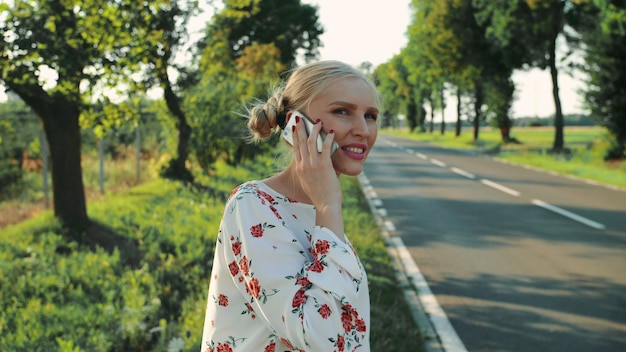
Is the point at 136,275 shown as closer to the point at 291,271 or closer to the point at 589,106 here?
the point at 291,271

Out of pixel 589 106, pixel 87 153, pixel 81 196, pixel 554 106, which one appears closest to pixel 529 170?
pixel 589 106

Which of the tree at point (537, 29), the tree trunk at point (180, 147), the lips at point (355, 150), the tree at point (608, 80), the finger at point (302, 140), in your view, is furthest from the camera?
the tree at point (537, 29)

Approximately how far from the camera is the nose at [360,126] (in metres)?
1.90

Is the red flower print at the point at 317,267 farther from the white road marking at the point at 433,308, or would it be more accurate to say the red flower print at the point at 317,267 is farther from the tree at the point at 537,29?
the tree at the point at 537,29

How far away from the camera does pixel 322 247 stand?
1697 mm

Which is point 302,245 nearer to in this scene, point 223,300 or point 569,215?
point 223,300

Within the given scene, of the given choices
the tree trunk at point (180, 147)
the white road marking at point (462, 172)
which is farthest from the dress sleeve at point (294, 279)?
the white road marking at point (462, 172)

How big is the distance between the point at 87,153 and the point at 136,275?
1773 centimetres

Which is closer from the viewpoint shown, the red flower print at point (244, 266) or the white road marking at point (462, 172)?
the red flower print at point (244, 266)

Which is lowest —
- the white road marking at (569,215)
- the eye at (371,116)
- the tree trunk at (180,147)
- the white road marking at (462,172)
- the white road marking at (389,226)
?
the white road marking at (389,226)

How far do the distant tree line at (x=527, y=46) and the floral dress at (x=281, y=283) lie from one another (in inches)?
828

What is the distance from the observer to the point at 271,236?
1.72 metres

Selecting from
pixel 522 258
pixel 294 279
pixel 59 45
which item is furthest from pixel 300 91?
pixel 522 258

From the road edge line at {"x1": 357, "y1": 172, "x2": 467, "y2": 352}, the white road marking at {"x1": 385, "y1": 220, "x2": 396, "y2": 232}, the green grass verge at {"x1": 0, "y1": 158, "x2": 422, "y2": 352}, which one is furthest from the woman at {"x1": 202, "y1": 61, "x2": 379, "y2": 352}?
the white road marking at {"x1": 385, "y1": 220, "x2": 396, "y2": 232}
